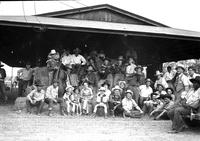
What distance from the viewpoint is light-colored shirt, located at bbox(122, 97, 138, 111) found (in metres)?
9.81

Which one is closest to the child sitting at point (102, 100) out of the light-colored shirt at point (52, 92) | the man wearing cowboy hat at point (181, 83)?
the light-colored shirt at point (52, 92)

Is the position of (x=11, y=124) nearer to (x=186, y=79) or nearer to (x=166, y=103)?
(x=166, y=103)

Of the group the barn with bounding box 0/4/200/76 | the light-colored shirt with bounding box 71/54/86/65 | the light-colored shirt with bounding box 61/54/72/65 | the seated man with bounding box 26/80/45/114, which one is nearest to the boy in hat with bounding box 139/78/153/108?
the light-colored shirt with bounding box 71/54/86/65

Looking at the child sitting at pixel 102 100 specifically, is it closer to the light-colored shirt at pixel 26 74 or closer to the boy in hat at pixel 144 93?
the boy in hat at pixel 144 93

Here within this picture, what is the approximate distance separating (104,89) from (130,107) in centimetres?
106

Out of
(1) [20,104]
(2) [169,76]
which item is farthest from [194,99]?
(1) [20,104]

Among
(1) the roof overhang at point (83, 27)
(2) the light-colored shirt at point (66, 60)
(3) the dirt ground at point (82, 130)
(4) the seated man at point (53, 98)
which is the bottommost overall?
(3) the dirt ground at point (82, 130)

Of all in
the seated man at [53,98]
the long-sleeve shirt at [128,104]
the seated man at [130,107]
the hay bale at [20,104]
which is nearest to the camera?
the seated man at [53,98]

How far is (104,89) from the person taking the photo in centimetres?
1020

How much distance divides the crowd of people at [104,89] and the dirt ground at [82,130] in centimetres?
97

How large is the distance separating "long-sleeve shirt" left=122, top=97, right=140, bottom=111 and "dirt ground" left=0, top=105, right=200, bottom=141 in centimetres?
103

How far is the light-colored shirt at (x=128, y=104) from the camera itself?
981cm

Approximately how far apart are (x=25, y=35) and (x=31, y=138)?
806cm

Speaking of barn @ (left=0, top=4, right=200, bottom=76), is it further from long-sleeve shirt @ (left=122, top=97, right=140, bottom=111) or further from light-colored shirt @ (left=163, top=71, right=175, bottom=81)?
long-sleeve shirt @ (left=122, top=97, right=140, bottom=111)
